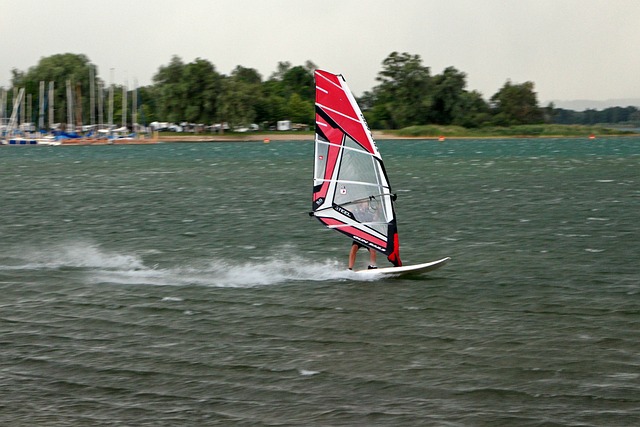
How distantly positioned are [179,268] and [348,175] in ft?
16.2

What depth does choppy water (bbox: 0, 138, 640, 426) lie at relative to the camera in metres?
10.4

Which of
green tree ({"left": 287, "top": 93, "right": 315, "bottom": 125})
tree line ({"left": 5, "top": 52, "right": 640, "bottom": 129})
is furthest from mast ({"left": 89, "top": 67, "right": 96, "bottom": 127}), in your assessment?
green tree ({"left": 287, "top": 93, "right": 315, "bottom": 125})

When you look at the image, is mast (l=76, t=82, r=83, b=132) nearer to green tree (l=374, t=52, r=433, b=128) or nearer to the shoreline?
the shoreline

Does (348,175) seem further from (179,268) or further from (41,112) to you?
(41,112)

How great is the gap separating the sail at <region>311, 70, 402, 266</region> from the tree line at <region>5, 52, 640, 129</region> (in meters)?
128

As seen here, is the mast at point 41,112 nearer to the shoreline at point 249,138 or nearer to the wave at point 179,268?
the shoreline at point 249,138

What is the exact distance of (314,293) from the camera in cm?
1659

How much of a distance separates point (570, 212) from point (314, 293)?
57.5ft

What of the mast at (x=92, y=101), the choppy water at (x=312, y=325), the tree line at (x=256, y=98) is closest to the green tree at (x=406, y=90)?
the tree line at (x=256, y=98)

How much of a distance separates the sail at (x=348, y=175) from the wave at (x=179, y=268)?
1.16 metres

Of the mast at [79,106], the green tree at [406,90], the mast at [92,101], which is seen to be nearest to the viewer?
the mast at [92,101]

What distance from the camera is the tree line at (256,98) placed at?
15212 centimetres

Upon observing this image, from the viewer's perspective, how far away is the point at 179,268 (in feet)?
65.1

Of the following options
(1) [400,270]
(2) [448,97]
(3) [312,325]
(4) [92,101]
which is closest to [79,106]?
(4) [92,101]
